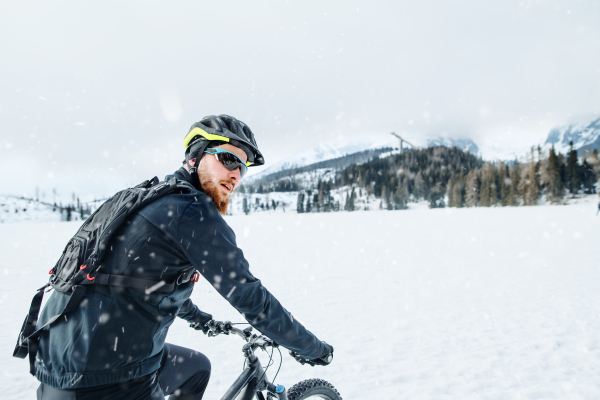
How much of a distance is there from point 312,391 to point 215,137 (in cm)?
228

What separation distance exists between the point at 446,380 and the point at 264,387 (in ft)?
9.53

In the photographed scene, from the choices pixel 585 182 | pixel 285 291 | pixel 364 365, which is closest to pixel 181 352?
pixel 364 365

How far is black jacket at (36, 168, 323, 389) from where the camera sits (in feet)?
4.55

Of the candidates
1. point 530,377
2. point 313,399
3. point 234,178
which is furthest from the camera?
point 530,377

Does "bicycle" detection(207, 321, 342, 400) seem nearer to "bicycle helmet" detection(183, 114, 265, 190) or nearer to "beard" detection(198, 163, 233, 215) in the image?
"beard" detection(198, 163, 233, 215)

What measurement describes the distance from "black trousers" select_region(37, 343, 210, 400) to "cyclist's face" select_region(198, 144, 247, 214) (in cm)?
104

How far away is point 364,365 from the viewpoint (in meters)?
4.43

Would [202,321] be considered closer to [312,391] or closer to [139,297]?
[312,391]

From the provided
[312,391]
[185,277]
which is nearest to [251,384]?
[312,391]

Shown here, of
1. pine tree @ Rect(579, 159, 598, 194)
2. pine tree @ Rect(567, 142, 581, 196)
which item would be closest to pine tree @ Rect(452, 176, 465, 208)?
pine tree @ Rect(567, 142, 581, 196)

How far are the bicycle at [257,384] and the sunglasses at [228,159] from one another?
121 cm

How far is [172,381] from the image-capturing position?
87.1 inches

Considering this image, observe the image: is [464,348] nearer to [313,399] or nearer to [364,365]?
[364,365]

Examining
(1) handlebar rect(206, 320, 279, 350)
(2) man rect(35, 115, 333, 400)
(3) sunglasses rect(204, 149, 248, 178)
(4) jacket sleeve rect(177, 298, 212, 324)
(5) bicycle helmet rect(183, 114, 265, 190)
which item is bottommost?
(1) handlebar rect(206, 320, 279, 350)
